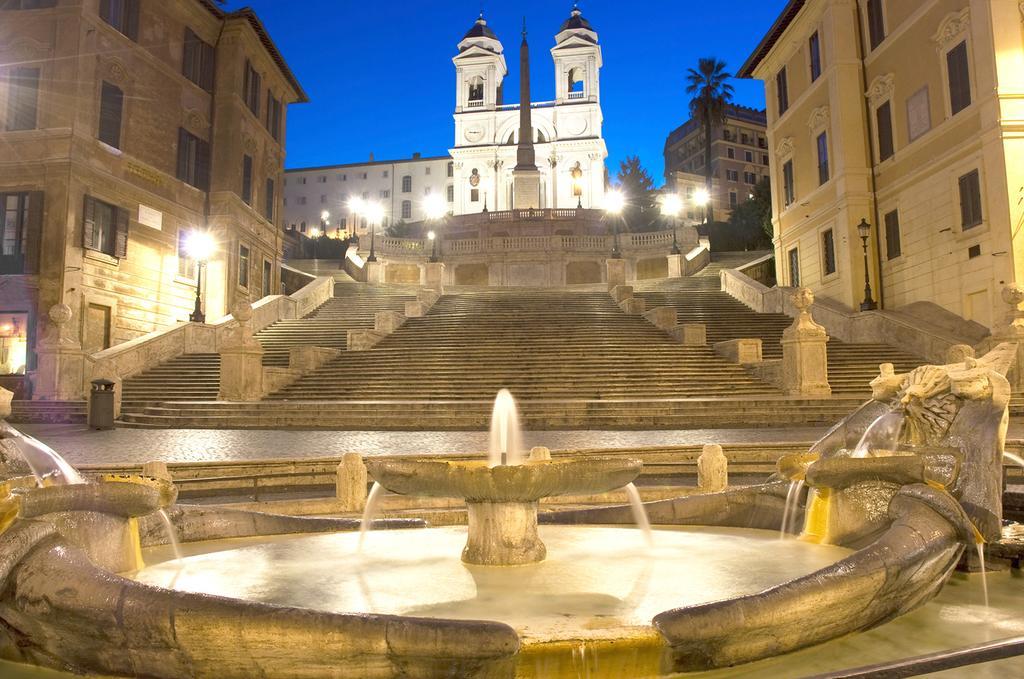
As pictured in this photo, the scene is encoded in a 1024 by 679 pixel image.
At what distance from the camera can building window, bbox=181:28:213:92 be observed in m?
32.5

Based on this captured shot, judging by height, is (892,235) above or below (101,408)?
above

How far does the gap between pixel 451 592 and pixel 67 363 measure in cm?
1956

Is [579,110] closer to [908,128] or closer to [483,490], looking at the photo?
[908,128]

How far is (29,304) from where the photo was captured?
24.7 metres

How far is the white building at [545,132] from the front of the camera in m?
79.8

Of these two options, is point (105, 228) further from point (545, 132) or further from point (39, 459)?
point (545, 132)

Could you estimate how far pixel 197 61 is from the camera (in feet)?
109

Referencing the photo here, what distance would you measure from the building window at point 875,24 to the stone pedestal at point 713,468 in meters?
25.1

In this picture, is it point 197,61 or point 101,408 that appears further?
point 197,61

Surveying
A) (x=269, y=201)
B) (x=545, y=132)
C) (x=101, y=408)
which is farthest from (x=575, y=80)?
(x=101, y=408)

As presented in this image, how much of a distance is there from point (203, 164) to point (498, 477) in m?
33.0

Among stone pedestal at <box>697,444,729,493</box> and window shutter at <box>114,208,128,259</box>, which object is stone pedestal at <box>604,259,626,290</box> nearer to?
window shutter at <box>114,208,128,259</box>

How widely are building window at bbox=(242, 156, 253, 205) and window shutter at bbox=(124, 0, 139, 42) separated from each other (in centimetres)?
737

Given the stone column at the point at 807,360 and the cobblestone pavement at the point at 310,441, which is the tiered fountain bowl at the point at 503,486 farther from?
the stone column at the point at 807,360
